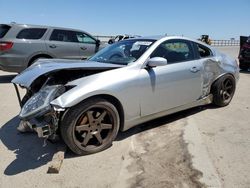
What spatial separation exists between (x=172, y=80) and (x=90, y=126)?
5.42 feet

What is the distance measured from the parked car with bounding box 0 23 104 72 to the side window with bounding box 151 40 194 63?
6.03m

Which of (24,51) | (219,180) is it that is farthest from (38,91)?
(24,51)

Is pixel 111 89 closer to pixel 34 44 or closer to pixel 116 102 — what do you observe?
pixel 116 102

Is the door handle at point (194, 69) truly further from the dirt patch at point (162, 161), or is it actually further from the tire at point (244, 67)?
the tire at point (244, 67)

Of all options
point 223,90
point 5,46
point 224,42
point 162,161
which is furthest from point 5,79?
point 224,42

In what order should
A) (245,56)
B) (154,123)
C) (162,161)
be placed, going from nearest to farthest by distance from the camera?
(162,161)
(154,123)
(245,56)

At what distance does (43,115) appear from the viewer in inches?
153

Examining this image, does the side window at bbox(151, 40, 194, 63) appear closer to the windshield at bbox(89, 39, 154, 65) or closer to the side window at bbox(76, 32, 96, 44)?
the windshield at bbox(89, 39, 154, 65)

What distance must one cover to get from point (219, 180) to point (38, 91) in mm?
2616

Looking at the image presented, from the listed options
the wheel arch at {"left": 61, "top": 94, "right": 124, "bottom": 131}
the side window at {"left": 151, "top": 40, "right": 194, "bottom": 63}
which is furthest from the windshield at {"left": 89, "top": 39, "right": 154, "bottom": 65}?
the wheel arch at {"left": 61, "top": 94, "right": 124, "bottom": 131}

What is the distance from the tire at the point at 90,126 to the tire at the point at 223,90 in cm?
268

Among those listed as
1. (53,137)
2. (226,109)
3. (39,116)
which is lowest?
(226,109)

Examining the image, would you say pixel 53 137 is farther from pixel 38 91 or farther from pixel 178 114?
pixel 178 114

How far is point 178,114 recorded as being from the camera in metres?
6.17
